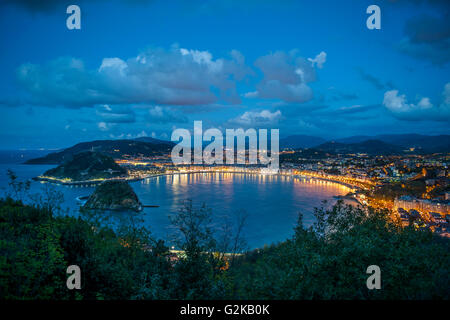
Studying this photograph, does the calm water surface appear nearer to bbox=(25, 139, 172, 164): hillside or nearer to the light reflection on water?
the light reflection on water

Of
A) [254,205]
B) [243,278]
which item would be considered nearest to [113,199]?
[254,205]

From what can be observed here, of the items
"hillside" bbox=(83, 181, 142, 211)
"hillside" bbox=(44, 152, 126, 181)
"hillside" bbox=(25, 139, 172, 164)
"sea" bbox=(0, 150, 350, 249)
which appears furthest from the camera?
"hillside" bbox=(25, 139, 172, 164)

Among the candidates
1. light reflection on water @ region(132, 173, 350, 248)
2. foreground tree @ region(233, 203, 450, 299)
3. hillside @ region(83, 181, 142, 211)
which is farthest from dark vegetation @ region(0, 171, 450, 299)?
hillside @ region(83, 181, 142, 211)

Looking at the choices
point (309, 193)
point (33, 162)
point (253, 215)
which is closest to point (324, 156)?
point (309, 193)

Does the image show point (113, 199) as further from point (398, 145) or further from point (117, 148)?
point (398, 145)

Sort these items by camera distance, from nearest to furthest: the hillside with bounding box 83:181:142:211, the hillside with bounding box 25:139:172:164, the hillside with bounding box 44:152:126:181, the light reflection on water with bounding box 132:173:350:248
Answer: the light reflection on water with bounding box 132:173:350:248
the hillside with bounding box 83:181:142:211
the hillside with bounding box 44:152:126:181
the hillside with bounding box 25:139:172:164

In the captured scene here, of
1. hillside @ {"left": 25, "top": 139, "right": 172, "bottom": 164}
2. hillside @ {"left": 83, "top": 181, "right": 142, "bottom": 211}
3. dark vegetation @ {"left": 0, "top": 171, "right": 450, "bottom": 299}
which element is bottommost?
hillside @ {"left": 83, "top": 181, "right": 142, "bottom": 211}

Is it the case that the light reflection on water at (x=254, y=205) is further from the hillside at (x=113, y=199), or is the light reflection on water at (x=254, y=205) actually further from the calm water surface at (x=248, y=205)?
the hillside at (x=113, y=199)
